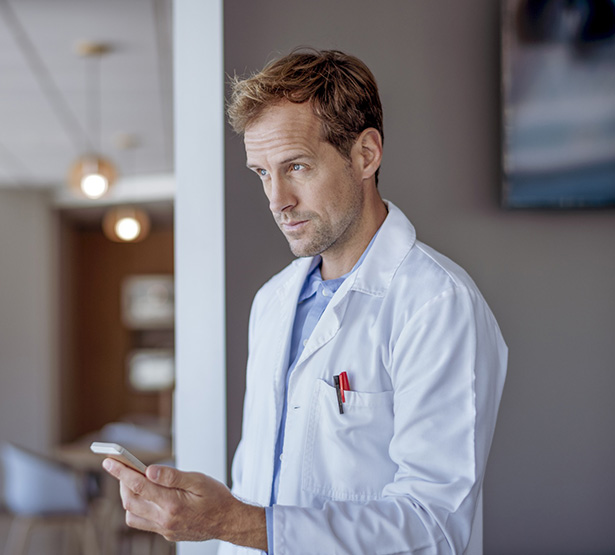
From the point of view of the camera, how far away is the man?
1.06m

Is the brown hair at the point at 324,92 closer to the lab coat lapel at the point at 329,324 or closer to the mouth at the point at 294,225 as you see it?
the mouth at the point at 294,225

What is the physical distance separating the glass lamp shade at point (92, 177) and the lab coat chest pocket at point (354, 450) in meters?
3.07

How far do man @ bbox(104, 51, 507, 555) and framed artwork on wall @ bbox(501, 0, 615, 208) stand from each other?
1.64 feet

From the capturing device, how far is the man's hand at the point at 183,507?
99 centimetres

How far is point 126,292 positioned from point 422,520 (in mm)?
7929

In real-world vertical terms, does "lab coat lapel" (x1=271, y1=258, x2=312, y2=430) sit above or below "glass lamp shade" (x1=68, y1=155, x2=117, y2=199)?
below

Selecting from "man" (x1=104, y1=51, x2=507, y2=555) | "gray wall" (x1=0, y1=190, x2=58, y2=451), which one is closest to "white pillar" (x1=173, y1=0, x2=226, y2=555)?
"man" (x1=104, y1=51, x2=507, y2=555)

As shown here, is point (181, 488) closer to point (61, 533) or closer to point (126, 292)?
point (61, 533)

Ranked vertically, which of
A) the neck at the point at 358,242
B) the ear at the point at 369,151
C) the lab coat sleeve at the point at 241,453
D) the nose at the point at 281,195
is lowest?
the lab coat sleeve at the point at 241,453

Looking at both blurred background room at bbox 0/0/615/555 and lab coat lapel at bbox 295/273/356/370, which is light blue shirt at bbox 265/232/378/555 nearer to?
lab coat lapel at bbox 295/273/356/370

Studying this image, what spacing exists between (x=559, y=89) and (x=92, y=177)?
295 cm

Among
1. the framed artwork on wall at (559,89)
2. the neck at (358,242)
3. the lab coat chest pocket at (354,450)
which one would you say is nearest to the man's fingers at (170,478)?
the lab coat chest pocket at (354,450)

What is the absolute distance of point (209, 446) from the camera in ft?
5.62

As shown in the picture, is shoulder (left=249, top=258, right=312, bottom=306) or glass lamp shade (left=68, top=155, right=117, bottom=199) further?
glass lamp shade (left=68, top=155, right=117, bottom=199)
